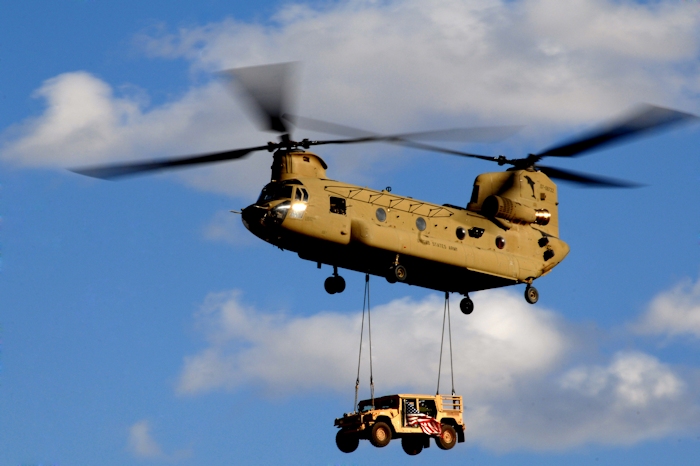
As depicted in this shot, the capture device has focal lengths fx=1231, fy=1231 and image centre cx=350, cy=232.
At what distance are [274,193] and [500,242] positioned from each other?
1096cm

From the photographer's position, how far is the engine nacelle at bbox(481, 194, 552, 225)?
5231 centimetres

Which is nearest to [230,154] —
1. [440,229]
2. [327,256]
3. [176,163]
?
[176,163]

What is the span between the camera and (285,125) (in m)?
46.8

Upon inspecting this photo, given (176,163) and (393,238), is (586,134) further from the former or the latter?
(176,163)

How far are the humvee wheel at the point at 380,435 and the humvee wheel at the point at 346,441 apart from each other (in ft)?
2.92

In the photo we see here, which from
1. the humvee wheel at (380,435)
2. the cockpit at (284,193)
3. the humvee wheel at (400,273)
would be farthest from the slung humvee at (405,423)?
the cockpit at (284,193)

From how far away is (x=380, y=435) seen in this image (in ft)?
143

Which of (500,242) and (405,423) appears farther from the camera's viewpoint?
(500,242)

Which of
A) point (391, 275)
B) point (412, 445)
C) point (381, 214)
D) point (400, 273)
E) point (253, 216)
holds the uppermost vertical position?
point (381, 214)

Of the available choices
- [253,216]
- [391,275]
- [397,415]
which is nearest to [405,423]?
[397,415]

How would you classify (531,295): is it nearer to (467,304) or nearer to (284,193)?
(467,304)

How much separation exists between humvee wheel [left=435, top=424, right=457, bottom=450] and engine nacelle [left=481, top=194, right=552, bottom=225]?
10766mm

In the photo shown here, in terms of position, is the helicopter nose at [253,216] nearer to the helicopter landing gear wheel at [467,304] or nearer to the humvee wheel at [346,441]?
the humvee wheel at [346,441]

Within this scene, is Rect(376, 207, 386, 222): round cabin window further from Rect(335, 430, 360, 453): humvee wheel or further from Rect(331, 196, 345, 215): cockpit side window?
Rect(335, 430, 360, 453): humvee wheel
